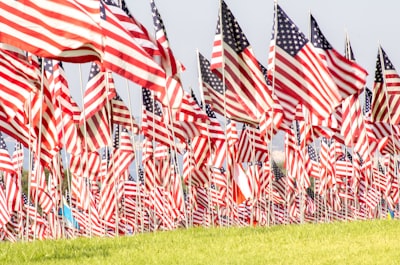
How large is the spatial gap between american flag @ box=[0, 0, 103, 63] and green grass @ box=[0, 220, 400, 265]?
3.37 metres

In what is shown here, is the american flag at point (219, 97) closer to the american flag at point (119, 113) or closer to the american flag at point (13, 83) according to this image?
the american flag at point (119, 113)

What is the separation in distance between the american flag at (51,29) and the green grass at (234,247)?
11.0 feet

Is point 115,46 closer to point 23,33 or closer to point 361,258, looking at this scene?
point 23,33

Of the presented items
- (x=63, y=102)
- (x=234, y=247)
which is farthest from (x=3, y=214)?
(x=234, y=247)

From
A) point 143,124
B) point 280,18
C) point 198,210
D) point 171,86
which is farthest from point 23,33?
point 198,210

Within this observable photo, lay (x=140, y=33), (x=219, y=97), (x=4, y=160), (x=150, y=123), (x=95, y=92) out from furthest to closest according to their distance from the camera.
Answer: (x=4, y=160) → (x=150, y=123) → (x=219, y=97) → (x=95, y=92) → (x=140, y=33)

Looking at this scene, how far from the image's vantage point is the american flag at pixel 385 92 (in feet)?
128

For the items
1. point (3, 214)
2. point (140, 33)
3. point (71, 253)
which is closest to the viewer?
point (71, 253)

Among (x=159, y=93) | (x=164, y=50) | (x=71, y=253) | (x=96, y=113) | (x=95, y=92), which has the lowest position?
(x=71, y=253)

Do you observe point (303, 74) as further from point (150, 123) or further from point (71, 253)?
point (150, 123)

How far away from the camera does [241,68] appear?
95.3ft

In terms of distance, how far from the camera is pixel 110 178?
54938mm

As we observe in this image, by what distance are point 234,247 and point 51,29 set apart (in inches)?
189

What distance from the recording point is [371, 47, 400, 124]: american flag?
38906mm
